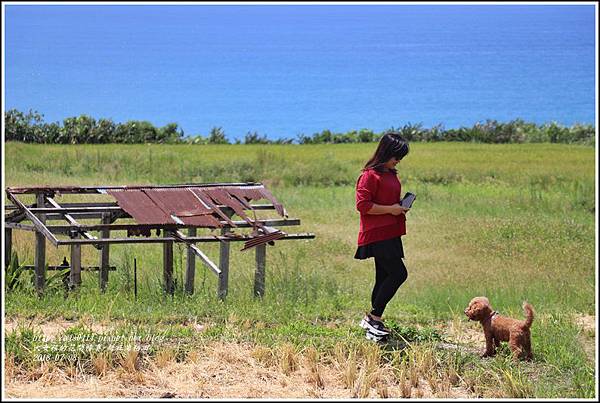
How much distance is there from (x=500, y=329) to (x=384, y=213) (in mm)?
1143

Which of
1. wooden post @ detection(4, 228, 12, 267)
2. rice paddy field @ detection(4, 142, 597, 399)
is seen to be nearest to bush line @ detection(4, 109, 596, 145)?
rice paddy field @ detection(4, 142, 597, 399)

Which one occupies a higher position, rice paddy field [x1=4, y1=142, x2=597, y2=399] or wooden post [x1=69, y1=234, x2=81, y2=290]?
wooden post [x1=69, y1=234, x2=81, y2=290]

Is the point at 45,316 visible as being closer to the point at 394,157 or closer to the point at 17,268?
the point at 17,268

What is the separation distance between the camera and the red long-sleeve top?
23.5 feet

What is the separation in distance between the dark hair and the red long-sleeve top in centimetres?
6

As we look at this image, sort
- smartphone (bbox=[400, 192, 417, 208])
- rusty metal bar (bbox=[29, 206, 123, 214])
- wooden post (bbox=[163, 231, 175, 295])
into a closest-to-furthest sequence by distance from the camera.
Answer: smartphone (bbox=[400, 192, 417, 208]), rusty metal bar (bbox=[29, 206, 123, 214]), wooden post (bbox=[163, 231, 175, 295])

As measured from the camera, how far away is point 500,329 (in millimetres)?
7094

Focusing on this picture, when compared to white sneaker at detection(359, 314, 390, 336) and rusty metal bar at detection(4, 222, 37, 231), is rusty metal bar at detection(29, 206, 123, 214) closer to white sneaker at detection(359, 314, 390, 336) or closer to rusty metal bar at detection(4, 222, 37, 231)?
rusty metal bar at detection(4, 222, 37, 231)

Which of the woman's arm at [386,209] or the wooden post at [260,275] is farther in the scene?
the wooden post at [260,275]

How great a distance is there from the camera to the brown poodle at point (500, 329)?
23.1 feet

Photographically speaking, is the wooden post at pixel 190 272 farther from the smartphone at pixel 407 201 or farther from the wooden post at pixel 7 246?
the smartphone at pixel 407 201

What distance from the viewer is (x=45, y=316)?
8133 mm

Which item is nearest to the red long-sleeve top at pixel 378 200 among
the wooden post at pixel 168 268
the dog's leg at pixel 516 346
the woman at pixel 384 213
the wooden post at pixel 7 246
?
the woman at pixel 384 213

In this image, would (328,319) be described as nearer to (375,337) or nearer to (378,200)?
(375,337)
